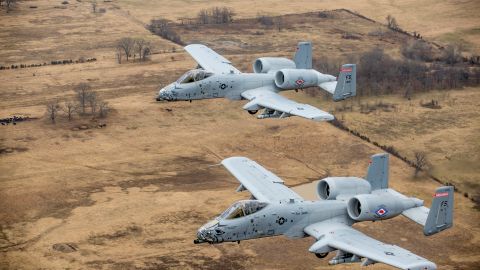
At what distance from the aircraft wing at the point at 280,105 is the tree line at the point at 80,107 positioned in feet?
58.9

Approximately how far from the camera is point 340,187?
175ft

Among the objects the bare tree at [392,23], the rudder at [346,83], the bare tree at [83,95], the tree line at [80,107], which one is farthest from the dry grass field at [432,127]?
the bare tree at [392,23]

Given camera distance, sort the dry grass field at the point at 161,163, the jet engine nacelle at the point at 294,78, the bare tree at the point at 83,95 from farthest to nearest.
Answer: the bare tree at the point at 83,95
the jet engine nacelle at the point at 294,78
the dry grass field at the point at 161,163

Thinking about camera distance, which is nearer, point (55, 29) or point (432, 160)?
point (432, 160)

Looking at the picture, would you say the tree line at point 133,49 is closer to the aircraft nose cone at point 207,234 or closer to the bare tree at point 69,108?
the bare tree at point 69,108

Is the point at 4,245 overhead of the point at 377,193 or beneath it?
beneath

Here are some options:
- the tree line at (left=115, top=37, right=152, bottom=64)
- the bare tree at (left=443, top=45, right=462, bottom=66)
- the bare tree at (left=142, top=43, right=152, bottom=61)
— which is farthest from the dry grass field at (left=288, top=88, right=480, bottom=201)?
the tree line at (left=115, top=37, right=152, bottom=64)

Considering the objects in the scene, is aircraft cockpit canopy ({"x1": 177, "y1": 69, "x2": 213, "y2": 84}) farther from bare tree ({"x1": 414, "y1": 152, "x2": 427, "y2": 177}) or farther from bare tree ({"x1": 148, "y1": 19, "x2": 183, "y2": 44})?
bare tree ({"x1": 148, "y1": 19, "x2": 183, "y2": 44})

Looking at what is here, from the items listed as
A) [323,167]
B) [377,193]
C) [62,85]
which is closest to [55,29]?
[62,85]

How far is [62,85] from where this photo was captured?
91.7m

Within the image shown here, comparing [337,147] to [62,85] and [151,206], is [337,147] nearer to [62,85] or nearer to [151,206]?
[151,206]

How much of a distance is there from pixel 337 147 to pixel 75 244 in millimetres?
26604

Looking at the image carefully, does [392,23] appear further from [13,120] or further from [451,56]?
[13,120]

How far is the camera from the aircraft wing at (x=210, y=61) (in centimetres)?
7412
